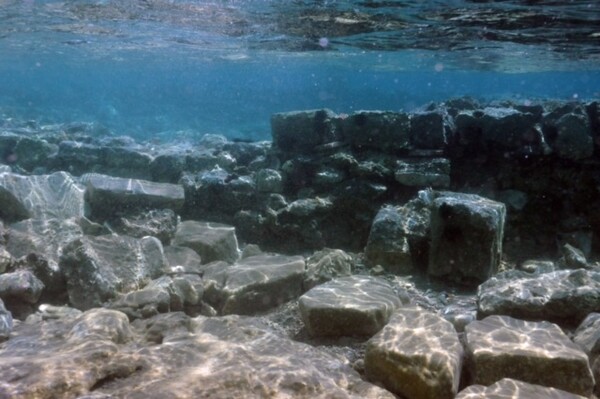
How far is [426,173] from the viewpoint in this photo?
9594 millimetres

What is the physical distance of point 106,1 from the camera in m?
15.5

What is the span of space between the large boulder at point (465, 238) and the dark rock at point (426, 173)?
1.98m

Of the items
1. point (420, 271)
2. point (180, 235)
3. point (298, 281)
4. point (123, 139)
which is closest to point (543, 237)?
point (420, 271)

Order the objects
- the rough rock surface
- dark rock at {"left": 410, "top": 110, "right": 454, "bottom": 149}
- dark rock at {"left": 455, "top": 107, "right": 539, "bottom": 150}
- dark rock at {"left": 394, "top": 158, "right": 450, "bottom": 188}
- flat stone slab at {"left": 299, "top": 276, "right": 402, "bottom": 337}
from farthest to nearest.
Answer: dark rock at {"left": 410, "top": 110, "right": 454, "bottom": 149}, dark rock at {"left": 455, "top": 107, "right": 539, "bottom": 150}, dark rock at {"left": 394, "top": 158, "right": 450, "bottom": 188}, flat stone slab at {"left": 299, "top": 276, "right": 402, "bottom": 337}, the rough rock surface

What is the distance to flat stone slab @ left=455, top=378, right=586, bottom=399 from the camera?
145 inches

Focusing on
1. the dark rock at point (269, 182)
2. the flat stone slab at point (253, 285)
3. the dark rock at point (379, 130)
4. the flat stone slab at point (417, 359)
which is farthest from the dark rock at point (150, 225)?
the flat stone slab at point (417, 359)

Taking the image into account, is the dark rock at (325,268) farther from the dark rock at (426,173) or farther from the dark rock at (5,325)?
the dark rock at (5,325)

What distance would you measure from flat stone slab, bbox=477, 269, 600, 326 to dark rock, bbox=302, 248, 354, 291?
230 cm

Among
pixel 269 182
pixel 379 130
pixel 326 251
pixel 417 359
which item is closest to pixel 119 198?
pixel 269 182

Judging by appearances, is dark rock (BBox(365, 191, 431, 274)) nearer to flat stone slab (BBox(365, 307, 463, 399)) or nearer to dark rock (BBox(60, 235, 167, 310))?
flat stone slab (BBox(365, 307, 463, 399))

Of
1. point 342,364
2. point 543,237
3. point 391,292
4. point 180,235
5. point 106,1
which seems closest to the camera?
point 342,364

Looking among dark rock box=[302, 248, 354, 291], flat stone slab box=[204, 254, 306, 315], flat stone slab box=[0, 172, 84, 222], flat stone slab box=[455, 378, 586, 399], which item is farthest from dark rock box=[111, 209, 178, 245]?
flat stone slab box=[455, 378, 586, 399]

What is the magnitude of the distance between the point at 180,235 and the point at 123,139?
9934 millimetres

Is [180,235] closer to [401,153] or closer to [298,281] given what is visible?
[298,281]
